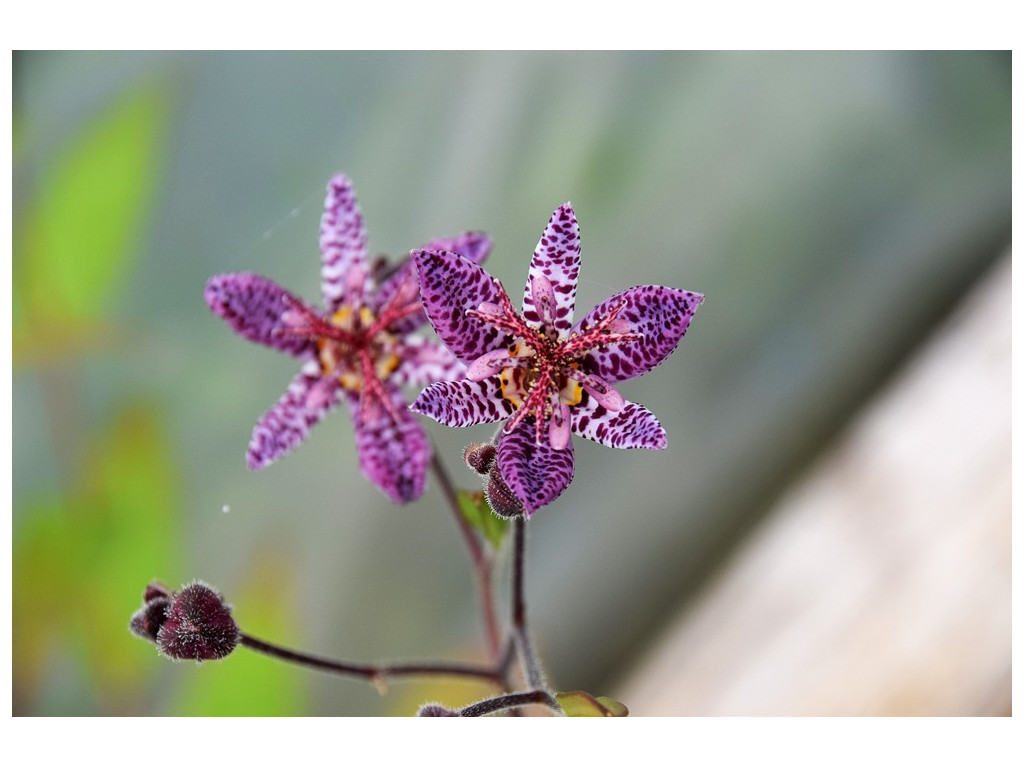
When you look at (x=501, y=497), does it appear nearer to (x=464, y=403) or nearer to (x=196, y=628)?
(x=464, y=403)

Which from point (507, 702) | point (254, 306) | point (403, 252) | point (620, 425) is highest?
point (403, 252)

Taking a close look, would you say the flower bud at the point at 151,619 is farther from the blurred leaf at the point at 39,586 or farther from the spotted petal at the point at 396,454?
the blurred leaf at the point at 39,586

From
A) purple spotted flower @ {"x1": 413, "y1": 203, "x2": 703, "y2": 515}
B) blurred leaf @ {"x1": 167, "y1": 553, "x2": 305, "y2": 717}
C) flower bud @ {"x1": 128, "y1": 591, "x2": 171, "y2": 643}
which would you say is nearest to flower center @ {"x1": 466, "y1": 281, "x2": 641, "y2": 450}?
purple spotted flower @ {"x1": 413, "y1": 203, "x2": 703, "y2": 515}

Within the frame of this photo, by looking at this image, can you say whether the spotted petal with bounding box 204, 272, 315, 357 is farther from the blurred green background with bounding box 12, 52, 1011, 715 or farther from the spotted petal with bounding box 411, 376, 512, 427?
the blurred green background with bounding box 12, 52, 1011, 715

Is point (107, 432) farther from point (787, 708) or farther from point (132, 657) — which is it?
point (787, 708)

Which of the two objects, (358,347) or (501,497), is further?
(358,347)

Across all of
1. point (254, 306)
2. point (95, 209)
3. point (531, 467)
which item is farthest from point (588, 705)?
point (95, 209)

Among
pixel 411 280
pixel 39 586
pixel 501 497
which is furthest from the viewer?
pixel 39 586

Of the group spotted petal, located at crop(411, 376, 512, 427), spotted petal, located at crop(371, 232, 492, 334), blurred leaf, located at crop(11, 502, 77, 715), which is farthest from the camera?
blurred leaf, located at crop(11, 502, 77, 715)
